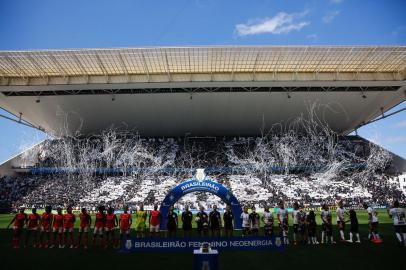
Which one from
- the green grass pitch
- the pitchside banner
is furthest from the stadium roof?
the green grass pitch

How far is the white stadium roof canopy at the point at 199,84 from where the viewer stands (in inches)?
1216

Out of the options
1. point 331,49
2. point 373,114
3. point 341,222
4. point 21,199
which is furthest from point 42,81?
point 373,114

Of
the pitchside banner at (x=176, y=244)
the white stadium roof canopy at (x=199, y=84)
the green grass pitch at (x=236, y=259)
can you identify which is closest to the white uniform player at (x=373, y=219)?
the green grass pitch at (x=236, y=259)

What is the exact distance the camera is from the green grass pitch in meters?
9.32

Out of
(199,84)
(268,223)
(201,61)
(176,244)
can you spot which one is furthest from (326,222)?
(199,84)

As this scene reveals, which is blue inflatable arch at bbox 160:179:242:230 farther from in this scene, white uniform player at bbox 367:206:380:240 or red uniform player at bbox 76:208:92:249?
white uniform player at bbox 367:206:380:240

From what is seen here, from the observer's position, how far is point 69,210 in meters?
12.7

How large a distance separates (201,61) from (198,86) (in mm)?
4265

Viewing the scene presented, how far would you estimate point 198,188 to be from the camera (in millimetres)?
15766

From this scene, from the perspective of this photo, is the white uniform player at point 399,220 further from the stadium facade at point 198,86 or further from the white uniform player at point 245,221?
the stadium facade at point 198,86

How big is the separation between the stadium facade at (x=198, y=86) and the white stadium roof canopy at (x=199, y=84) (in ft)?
0.37

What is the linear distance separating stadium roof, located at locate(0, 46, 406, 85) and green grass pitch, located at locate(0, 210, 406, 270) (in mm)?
22569

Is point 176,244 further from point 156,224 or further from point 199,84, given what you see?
point 199,84

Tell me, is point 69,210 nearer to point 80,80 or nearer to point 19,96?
point 80,80
